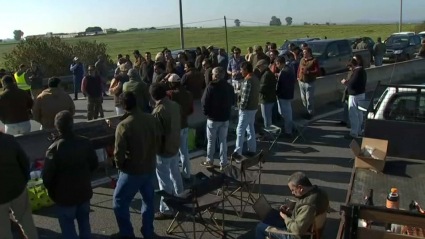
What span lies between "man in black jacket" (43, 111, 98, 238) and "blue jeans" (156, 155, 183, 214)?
5.09 feet

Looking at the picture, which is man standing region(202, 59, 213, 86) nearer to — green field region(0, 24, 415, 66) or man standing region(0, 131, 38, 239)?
man standing region(0, 131, 38, 239)

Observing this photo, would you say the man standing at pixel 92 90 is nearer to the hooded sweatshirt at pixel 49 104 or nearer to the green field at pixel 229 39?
the hooded sweatshirt at pixel 49 104

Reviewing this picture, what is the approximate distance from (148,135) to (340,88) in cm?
1162

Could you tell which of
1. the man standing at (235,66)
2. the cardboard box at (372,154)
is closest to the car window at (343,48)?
the man standing at (235,66)

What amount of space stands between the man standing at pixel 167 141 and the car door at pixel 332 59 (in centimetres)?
1425

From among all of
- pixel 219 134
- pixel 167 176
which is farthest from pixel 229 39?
pixel 167 176

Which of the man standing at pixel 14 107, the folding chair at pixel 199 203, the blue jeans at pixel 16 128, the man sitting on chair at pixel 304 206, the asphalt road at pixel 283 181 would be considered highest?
the man standing at pixel 14 107

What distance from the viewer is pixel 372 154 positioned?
6297mm

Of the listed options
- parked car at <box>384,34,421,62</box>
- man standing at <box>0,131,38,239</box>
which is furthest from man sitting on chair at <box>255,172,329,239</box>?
parked car at <box>384,34,421,62</box>

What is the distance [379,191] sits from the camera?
5590 millimetres

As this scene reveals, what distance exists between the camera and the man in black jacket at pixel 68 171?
5453mm

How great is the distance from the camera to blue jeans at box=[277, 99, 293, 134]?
11727 millimetres

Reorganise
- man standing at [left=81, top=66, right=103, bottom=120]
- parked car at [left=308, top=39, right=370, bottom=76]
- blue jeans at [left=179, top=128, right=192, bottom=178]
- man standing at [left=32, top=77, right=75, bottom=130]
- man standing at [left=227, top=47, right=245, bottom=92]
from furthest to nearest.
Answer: parked car at [left=308, top=39, right=370, bottom=76] < man standing at [left=227, top=47, right=245, bottom=92] < man standing at [left=81, top=66, right=103, bottom=120] < man standing at [left=32, top=77, right=75, bottom=130] < blue jeans at [left=179, top=128, right=192, bottom=178]

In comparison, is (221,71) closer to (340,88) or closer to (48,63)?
(340,88)
